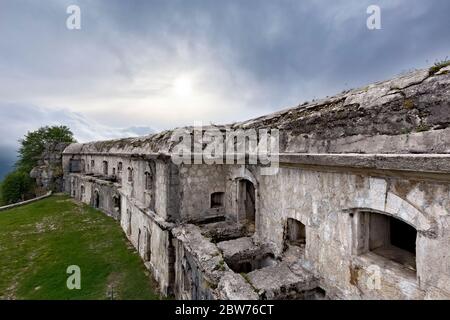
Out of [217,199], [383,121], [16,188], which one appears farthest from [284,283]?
[16,188]

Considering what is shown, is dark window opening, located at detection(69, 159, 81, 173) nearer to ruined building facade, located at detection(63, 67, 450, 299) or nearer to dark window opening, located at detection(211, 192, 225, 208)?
ruined building facade, located at detection(63, 67, 450, 299)

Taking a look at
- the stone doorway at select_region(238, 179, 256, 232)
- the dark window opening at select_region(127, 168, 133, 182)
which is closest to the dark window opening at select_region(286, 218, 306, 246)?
the stone doorway at select_region(238, 179, 256, 232)

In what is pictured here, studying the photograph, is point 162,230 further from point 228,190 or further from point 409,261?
point 409,261

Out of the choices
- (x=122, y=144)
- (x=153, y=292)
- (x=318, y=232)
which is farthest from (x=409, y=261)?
(x=122, y=144)

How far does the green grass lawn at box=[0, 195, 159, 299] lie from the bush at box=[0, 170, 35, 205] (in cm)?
1179

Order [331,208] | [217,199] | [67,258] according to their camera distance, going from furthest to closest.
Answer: [67,258]
[217,199]
[331,208]

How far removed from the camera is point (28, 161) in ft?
117

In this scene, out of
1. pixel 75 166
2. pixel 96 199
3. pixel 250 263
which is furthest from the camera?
pixel 75 166

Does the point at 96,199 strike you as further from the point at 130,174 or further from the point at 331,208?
the point at 331,208

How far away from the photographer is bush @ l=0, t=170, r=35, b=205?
99.4 ft

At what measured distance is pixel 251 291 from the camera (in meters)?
4.74

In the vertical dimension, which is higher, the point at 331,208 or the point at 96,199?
the point at 331,208

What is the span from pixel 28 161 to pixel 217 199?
37191mm
